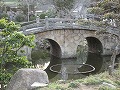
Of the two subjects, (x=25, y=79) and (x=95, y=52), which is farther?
(x=95, y=52)

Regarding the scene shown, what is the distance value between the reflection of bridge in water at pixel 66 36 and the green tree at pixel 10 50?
52.1 ft

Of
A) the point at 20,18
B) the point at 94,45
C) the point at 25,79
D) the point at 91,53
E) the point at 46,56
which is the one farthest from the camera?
the point at 20,18

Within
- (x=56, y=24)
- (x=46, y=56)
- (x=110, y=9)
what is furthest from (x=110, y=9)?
(x=46, y=56)

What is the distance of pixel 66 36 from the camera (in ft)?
109

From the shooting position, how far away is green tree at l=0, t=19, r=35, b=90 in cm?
1345

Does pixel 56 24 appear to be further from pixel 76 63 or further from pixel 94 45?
pixel 94 45

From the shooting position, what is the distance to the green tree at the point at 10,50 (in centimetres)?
1345

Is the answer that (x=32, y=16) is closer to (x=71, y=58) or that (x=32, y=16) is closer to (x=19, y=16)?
(x=19, y=16)

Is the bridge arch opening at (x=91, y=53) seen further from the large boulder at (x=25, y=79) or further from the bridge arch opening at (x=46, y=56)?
the large boulder at (x=25, y=79)

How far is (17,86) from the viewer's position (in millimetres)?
11914

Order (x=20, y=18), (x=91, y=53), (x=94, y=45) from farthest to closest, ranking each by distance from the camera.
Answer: (x=20, y=18)
(x=94, y=45)
(x=91, y=53)

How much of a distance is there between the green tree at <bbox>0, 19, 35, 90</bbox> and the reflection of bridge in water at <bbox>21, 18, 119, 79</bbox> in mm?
15884

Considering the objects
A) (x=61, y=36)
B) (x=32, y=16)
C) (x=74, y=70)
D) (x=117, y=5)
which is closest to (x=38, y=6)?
(x=32, y=16)

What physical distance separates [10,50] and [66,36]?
19255 mm
